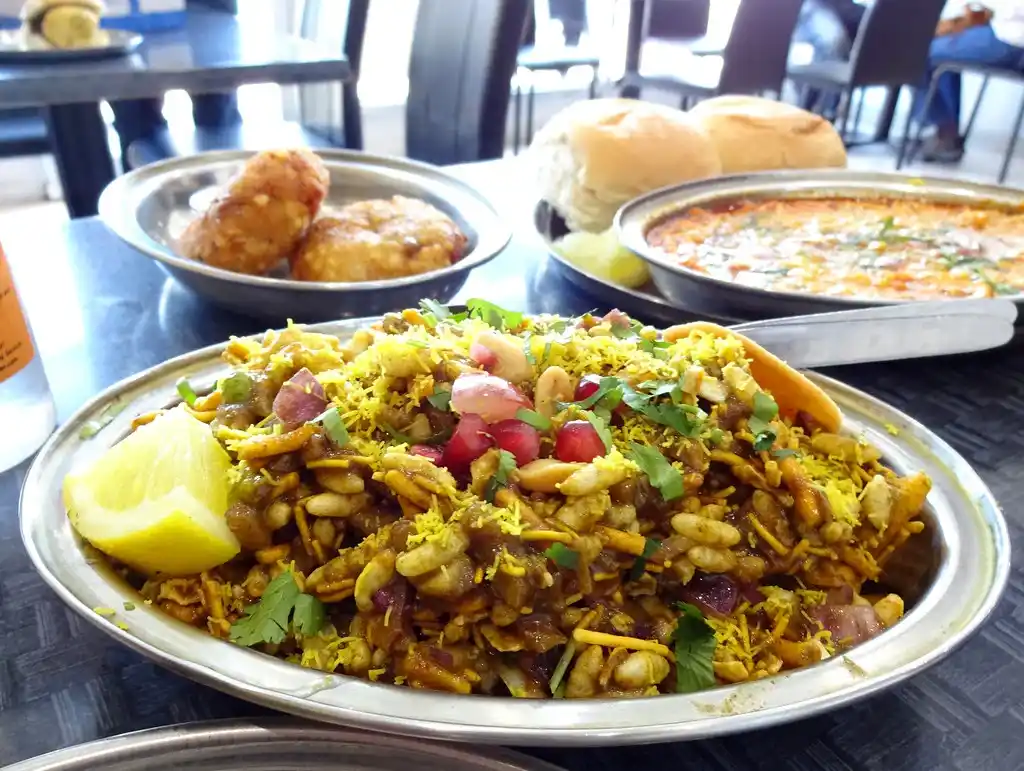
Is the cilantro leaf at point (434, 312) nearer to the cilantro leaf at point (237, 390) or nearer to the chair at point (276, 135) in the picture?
the cilantro leaf at point (237, 390)

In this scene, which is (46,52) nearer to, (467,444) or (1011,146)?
(467,444)

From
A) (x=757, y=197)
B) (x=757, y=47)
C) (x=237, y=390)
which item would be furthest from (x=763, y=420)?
(x=757, y=47)

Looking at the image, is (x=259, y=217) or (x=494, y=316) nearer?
(x=494, y=316)

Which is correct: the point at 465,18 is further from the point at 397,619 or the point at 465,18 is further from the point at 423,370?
the point at 397,619

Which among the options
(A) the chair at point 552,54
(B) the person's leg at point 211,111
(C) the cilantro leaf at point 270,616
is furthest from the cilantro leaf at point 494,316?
(A) the chair at point 552,54

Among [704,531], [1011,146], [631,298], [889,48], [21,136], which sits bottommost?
[1011,146]

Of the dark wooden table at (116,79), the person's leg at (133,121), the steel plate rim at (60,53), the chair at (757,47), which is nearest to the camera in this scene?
Answer: the dark wooden table at (116,79)
